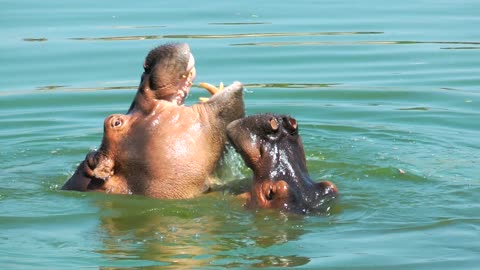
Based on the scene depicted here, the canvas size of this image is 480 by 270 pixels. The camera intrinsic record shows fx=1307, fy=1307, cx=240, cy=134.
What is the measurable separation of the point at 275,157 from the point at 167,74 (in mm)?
1024

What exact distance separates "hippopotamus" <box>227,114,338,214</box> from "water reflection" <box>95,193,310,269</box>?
0.41 feet

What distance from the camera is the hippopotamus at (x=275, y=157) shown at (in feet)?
31.3

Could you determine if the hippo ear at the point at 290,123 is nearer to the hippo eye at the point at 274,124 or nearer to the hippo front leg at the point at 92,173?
the hippo eye at the point at 274,124

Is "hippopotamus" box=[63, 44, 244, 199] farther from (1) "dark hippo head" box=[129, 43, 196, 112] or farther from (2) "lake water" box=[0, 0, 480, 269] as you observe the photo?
(2) "lake water" box=[0, 0, 480, 269]

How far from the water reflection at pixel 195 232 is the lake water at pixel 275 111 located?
17 millimetres

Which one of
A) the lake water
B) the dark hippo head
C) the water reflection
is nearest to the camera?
the water reflection

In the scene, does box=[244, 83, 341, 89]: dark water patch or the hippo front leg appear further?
Answer: box=[244, 83, 341, 89]: dark water patch

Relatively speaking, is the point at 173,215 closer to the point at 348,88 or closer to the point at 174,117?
the point at 174,117

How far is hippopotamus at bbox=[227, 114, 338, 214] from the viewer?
9.55 metres

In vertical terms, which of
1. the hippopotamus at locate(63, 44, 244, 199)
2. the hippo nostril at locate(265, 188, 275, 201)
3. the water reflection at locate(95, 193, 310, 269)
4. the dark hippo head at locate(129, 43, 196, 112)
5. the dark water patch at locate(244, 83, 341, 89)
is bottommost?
the water reflection at locate(95, 193, 310, 269)

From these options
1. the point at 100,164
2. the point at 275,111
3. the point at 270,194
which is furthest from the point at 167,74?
the point at 275,111

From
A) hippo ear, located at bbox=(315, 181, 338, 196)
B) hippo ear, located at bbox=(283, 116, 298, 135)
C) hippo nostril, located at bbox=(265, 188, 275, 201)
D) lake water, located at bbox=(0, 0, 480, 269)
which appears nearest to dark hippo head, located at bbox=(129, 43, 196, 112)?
lake water, located at bbox=(0, 0, 480, 269)

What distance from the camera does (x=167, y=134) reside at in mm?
9812

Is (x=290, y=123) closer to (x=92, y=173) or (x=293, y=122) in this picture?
(x=293, y=122)
